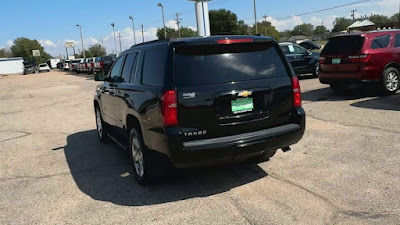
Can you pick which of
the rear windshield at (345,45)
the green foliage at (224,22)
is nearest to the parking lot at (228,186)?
the rear windshield at (345,45)

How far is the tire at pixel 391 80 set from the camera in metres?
9.98

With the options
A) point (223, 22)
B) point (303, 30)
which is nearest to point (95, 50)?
point (223, 22)

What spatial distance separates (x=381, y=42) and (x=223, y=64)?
301 inches

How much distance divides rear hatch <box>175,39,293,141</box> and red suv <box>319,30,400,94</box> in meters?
6.24

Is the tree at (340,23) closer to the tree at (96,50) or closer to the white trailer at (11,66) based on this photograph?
the tree at (96,50)

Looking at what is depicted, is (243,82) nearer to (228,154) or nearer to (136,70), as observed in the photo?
(228,154)

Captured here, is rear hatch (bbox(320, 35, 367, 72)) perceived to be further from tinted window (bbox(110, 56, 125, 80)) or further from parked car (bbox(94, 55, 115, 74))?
parked car (bbox(94, 55, 115, 74))

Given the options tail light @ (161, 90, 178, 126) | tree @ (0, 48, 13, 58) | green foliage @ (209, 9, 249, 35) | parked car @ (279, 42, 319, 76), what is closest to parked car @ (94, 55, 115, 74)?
parked car @ (279, 42, 319, 76)

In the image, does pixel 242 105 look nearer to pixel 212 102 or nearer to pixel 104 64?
pixel 212 102

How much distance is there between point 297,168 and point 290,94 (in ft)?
3.90

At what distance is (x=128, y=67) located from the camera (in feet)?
18.2

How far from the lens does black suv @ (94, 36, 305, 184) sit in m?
4.00

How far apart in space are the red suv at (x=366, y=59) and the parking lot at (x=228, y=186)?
2532 millimetres

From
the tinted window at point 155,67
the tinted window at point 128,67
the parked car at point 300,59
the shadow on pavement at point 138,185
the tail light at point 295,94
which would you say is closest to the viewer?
the tinted window at point 155,67
